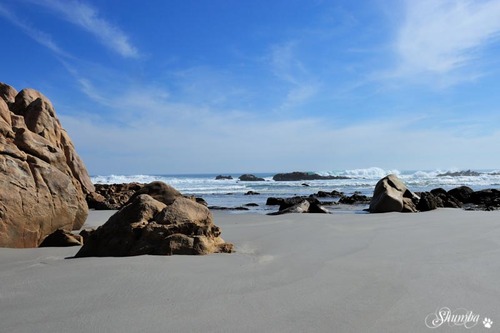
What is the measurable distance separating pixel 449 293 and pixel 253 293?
1.33m

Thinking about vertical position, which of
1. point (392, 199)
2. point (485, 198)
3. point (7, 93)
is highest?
point (7, 93)

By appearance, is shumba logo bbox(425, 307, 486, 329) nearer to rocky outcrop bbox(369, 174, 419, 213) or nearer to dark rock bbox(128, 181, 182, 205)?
dark rock bbox(128, 181, 182, 205)

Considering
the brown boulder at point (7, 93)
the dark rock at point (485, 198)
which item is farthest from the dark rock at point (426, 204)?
the brown boulder at point (7, 93)

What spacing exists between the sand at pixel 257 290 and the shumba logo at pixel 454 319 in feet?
0.12

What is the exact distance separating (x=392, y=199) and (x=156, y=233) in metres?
8.81

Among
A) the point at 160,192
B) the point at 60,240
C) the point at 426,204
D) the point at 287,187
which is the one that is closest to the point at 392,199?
the point at 426,204

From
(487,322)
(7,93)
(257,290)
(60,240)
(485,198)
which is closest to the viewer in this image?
(487,322)

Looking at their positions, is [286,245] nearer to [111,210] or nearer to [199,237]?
[199,237]

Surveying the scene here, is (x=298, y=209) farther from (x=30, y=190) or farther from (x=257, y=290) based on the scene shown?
(x=257, y=290)

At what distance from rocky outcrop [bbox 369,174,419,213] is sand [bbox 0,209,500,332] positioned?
7.03 m

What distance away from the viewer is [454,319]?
7.80 ft

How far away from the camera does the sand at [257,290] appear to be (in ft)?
7.52

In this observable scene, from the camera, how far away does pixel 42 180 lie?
5961mm

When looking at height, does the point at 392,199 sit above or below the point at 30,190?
below
